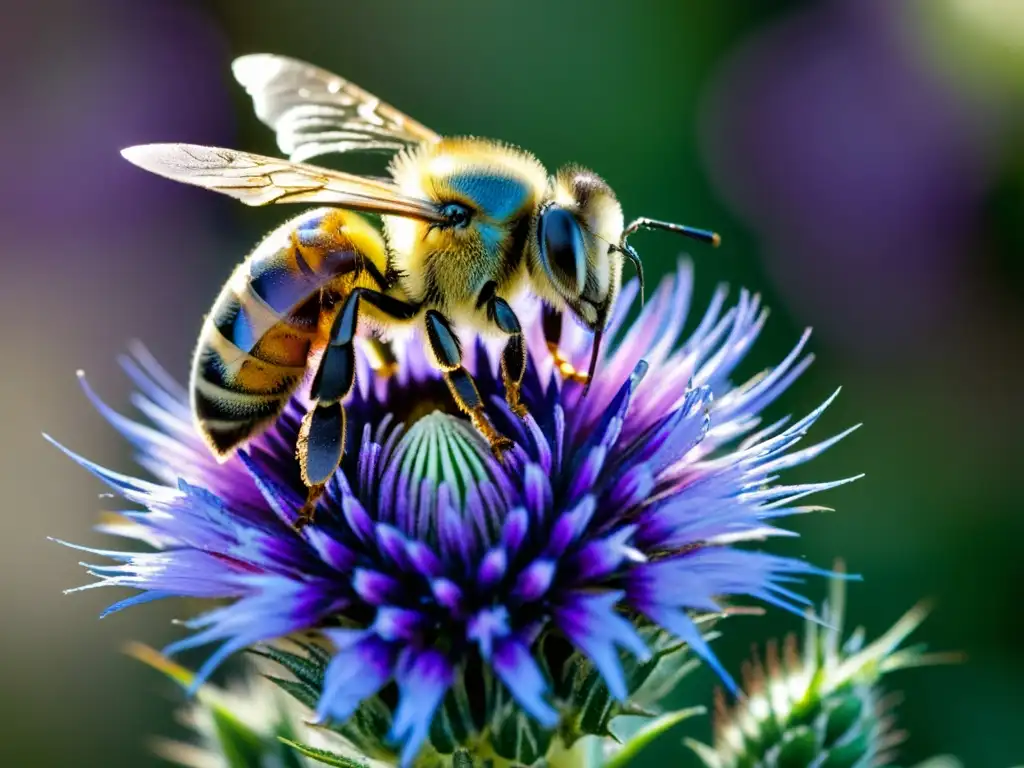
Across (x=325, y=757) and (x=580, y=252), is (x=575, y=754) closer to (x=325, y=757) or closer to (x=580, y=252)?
(x=325, y=757)

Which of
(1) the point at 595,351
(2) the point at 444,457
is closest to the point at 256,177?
(2) the point at 444,457

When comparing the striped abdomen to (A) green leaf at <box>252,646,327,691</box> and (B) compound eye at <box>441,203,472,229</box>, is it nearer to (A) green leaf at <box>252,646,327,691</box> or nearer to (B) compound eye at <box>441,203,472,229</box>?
(B) compound eye at <box>441,203,472,229</box>

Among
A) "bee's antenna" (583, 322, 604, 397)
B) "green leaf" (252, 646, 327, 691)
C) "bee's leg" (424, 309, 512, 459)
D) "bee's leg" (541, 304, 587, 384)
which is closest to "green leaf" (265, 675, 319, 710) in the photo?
"green leaf" (252, 646, 327, 691)

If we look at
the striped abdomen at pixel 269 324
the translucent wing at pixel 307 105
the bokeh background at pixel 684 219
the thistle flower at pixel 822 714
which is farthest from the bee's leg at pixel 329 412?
the bokeh background at pixel 684 219

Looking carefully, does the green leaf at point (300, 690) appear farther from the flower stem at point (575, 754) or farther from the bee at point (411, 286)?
the flower stem at point (575, 754)

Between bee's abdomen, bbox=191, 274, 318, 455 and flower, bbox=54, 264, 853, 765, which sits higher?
bee's abdomen, bbox=191, 274, 318, 455
